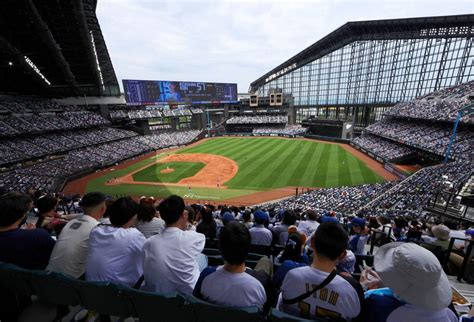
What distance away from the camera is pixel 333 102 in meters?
62.8

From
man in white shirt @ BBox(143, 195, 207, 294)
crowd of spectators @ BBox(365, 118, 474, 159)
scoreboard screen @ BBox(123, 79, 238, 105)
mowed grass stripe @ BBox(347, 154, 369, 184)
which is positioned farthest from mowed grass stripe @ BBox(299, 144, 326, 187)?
scoreboard screen @ BBox(123, 79, 238, 105)

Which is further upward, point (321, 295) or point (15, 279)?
point (321, 295)

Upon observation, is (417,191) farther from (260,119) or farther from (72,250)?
(260,119)

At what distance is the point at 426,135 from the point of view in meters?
32.0

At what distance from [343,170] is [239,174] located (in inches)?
524

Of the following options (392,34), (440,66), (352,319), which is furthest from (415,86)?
(352,319)

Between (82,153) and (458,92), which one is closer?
(458,92)

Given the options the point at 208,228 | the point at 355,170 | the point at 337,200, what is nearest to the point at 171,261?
the point at 208,228

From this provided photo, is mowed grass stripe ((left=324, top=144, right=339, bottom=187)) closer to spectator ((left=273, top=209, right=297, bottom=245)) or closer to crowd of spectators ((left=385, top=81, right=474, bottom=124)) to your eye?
crowd of spectators ((left=385, top=81, right=474, bottom=124))

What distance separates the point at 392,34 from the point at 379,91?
446 inches

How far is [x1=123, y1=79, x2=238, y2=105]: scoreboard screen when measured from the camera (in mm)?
53219

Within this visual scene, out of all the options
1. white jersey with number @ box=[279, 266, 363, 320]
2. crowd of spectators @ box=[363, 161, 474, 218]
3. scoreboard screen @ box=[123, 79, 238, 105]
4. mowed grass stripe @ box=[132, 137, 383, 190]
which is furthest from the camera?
scoreboard screen @ box=[123, 79, 238, 105]

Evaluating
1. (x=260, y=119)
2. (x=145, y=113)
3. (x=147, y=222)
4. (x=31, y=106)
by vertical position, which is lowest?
(x=260, y=119)

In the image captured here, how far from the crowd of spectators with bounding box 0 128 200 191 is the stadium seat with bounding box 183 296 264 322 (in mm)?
23999
